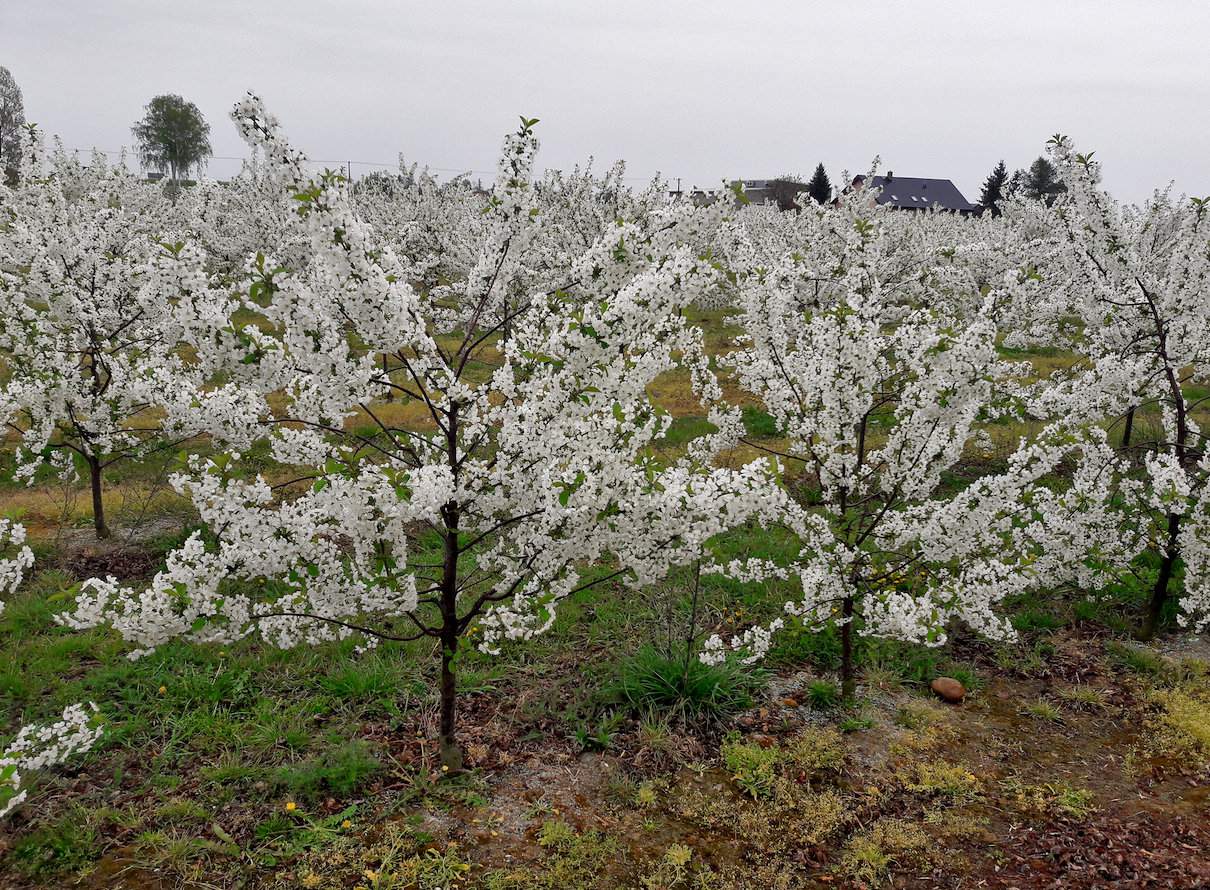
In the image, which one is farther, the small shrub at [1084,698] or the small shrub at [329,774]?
the small shrub at [1084,698]

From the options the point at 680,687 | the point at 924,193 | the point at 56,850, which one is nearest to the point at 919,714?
the point at 680,687

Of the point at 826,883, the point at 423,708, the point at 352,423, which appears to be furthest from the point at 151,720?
the point at 352,423

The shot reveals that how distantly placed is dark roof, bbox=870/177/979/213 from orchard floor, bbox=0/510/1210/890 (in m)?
81.8

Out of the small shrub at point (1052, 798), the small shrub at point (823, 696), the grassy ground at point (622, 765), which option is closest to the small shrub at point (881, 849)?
the grassy ground at point (622, 765)

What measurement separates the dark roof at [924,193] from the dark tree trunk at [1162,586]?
79.9 metres

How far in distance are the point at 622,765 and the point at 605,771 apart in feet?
0.50

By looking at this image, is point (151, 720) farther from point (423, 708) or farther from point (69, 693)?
point (423, 708)

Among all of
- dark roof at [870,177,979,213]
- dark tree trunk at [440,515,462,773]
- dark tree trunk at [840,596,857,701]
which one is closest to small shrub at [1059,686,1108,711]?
dark tree trunk at [840,596,857,701]

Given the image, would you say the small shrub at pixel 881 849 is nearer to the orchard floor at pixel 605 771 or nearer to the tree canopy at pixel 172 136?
the orchard floor at pixel 605 771

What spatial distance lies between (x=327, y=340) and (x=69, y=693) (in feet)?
15.1

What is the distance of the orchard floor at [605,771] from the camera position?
4.43m

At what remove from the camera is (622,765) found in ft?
17.7

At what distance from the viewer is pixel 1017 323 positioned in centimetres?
1191

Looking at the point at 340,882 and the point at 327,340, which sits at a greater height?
the point at 327,340
